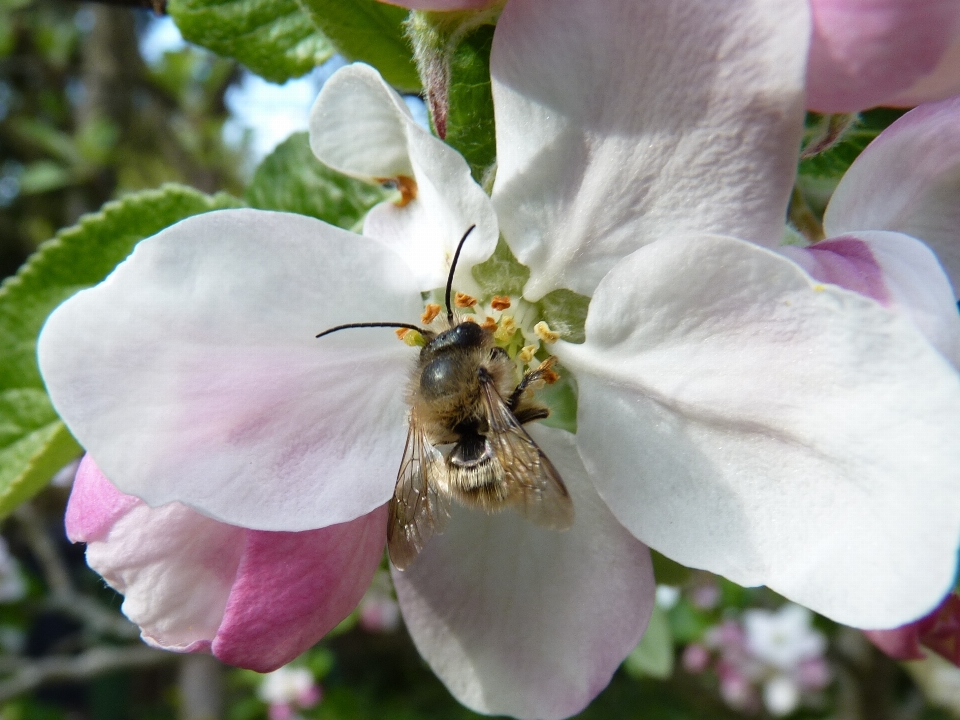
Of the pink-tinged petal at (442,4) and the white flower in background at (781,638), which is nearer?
the pink-tinged petal at (442,4)

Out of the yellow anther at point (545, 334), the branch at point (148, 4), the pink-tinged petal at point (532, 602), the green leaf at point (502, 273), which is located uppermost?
the branch at point (148, 4)

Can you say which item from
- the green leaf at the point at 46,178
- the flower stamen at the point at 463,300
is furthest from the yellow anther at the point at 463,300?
the green leaf at the point at 46,178

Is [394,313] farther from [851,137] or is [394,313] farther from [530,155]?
[851,137]

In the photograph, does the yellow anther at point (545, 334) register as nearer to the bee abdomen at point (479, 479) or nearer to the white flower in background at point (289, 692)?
the bee abdomen at point (479, 479)

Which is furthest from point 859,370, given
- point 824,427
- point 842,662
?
point 842,662

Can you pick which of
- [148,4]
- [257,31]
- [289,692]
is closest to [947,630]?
[257,31]

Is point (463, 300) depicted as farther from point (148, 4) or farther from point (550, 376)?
point (148, 4)

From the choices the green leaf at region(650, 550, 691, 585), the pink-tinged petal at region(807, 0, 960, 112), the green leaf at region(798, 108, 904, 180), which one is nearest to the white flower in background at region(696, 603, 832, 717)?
the green leaf at region(650, 550, 691, 585)
